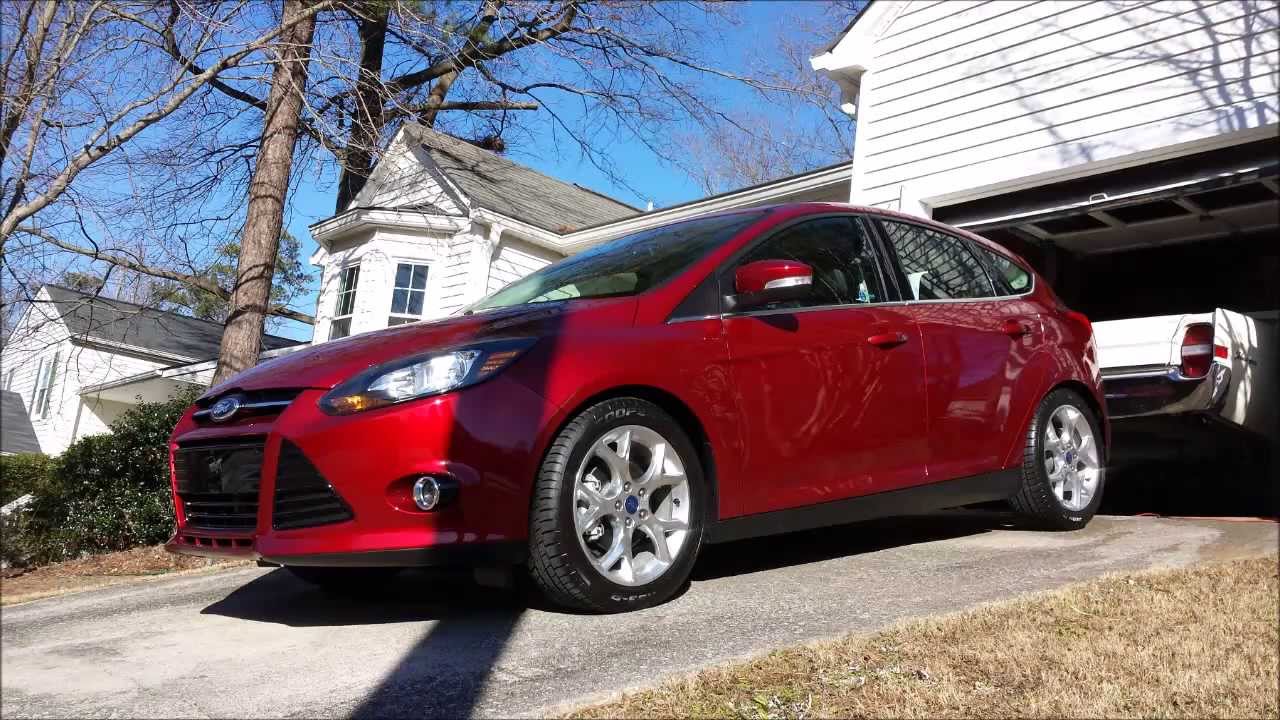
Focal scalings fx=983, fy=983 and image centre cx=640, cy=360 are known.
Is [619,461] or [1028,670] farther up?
[619,461]

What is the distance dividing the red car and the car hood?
13 millimetres

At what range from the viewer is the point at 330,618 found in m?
3.35

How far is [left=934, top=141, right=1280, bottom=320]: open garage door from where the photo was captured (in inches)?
295

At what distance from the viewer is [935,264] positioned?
15.7 ft

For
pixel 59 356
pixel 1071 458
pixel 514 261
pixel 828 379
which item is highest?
pixel 514 261

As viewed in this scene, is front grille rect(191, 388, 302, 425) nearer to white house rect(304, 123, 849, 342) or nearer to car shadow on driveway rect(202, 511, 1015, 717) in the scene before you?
car shadow on driveway rect(202, 511, 1015, 717)

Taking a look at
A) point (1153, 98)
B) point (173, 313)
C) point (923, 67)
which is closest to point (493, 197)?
point (173, 313)

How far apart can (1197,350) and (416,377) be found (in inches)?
205

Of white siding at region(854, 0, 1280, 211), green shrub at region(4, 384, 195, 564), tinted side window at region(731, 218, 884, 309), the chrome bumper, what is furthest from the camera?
white siding at region(854, 0, 1280, 211)

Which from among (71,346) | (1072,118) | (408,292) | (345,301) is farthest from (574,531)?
(345,301)

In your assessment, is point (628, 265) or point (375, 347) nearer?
point (375, 347)

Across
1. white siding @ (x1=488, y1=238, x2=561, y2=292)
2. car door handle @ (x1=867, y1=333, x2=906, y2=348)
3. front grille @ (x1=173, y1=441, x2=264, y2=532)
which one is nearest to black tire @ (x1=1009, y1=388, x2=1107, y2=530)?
car door handle @ (x1=867, y1=333, x2=906, y2=348)

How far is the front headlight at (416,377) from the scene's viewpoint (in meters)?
3.00

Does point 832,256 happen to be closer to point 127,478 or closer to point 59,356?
point 127,478
